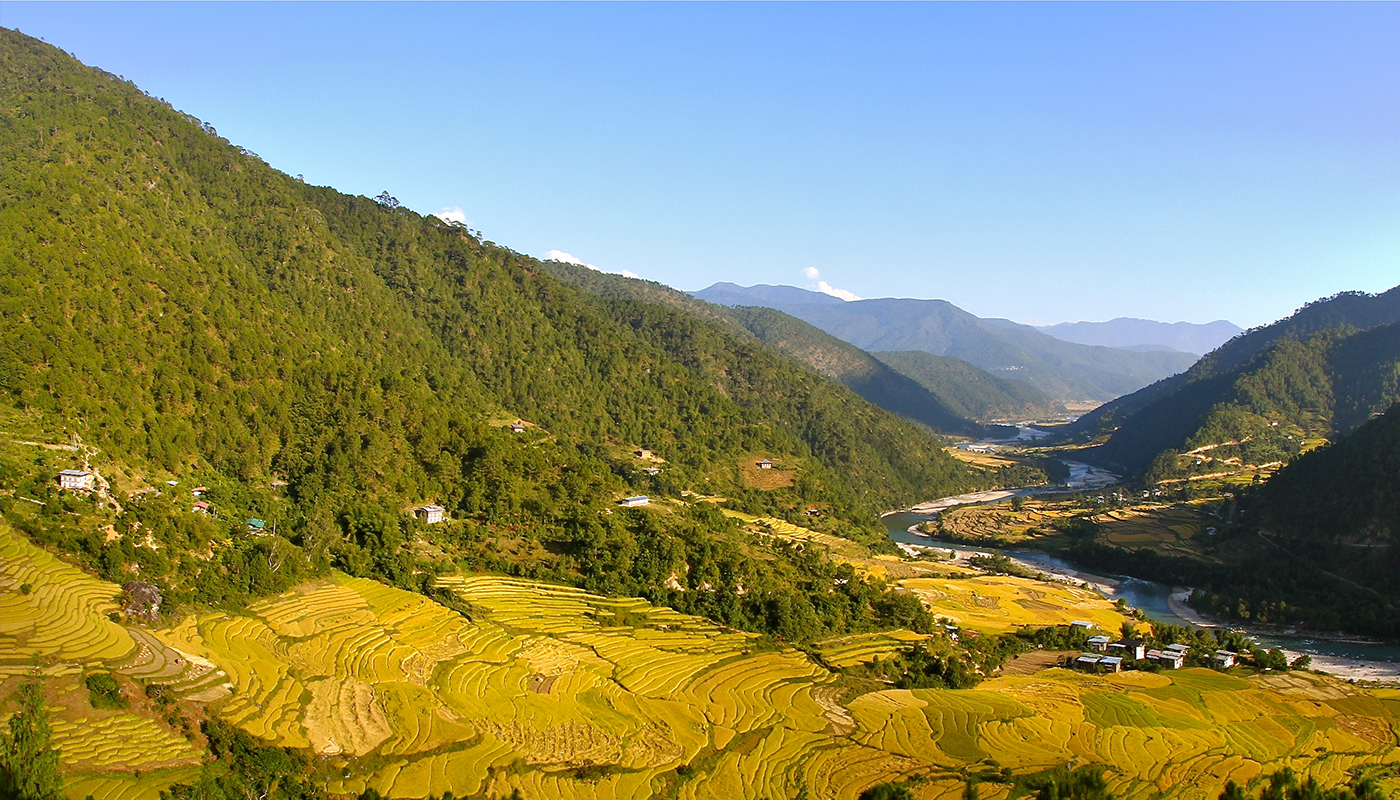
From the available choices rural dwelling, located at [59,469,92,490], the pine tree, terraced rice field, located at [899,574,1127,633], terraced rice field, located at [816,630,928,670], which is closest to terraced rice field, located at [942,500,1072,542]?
terraced rice field, located at [899,574,1127,633]

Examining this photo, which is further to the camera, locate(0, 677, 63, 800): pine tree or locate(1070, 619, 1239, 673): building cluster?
locate(1070, 619, 1239, 673): building cluster

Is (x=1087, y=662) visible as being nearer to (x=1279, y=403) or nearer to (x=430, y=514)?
(x=430, y=514)

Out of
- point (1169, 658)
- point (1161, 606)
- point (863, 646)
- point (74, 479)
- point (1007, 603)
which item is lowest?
point (1161, 606)

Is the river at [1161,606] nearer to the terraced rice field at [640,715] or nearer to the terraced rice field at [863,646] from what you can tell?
the terraced rice field at [640,715]

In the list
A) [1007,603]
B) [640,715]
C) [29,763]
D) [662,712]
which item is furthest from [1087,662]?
[29,763]

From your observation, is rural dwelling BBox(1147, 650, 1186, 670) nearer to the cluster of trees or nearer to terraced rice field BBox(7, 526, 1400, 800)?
terraced rice field BBox(7, 526, 1400, 800)

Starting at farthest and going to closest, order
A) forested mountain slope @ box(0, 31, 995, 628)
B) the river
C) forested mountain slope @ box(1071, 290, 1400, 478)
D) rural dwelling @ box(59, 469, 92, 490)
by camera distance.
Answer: forested mountain slope @ box(1071, 290, 1400, 478) < the river < forested mountain slope @ box(0, 31, 995, 628) < rural dwelling @ box(59, 469, 92, 490)

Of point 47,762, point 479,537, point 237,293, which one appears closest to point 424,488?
point 479,537
